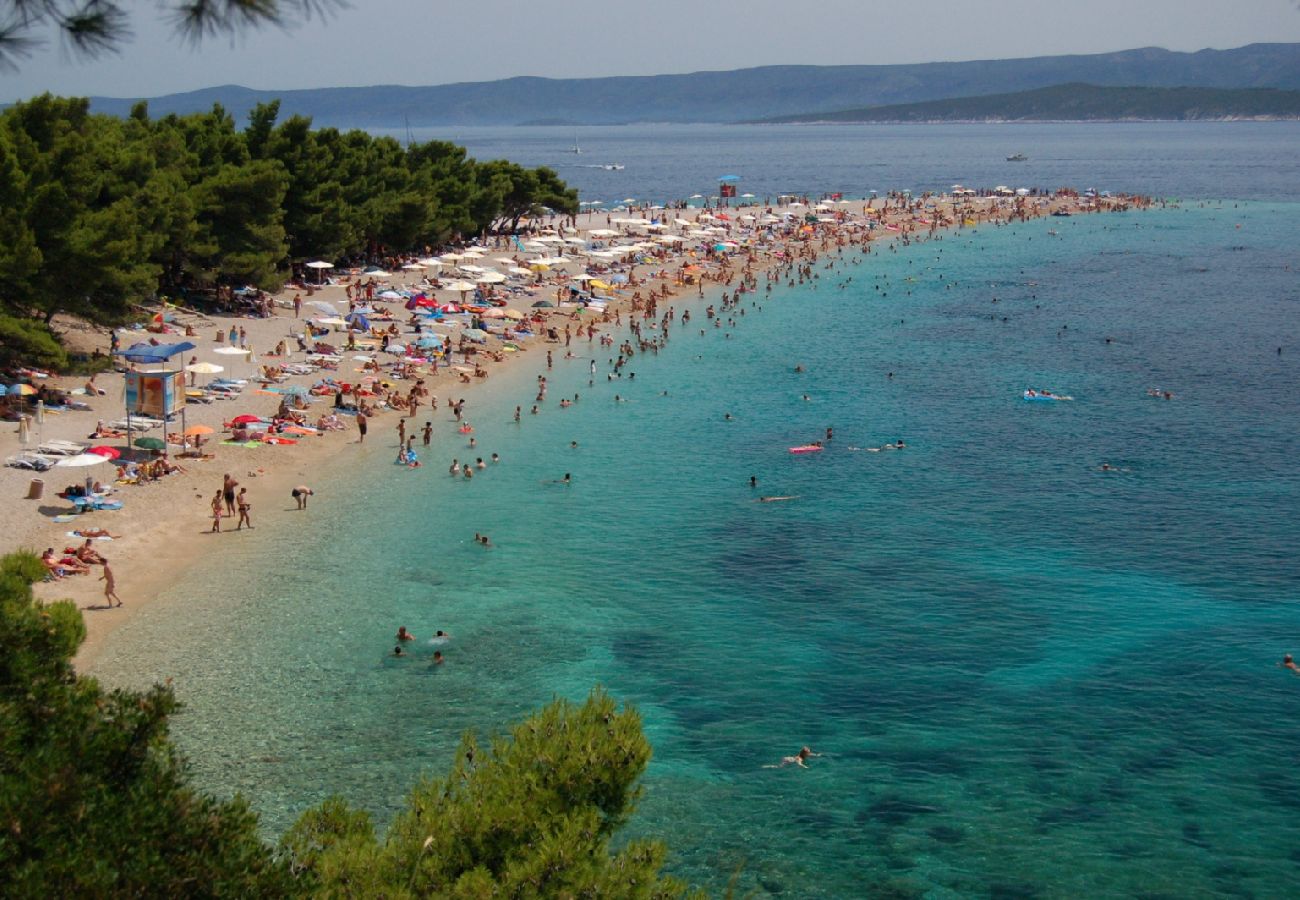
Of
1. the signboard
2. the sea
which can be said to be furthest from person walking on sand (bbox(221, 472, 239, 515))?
the signboard

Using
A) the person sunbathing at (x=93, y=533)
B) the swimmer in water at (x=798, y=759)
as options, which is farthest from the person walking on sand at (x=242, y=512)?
the swimmer in water at (x=798, y=759)

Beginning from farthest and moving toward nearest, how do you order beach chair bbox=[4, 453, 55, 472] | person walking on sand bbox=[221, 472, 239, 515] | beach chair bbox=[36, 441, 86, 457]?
beach chair bbox=[36, 441, 86, 457], beach chair bbox=[4, 453, 55, 472], person walking on sand bbox=[221, 472, 239, 515]

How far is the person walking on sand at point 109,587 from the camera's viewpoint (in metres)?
22.4

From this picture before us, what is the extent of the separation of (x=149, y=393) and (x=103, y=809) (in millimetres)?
24217

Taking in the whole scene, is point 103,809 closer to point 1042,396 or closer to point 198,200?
point 1042,396

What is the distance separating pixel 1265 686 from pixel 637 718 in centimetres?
1547

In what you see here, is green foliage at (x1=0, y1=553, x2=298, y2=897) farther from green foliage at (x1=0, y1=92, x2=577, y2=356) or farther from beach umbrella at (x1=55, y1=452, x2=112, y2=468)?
green foliage at (x1=0, y1=92, x2=577, y2=356)

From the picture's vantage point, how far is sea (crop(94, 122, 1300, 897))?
56.0ft

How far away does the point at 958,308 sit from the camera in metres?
63.7

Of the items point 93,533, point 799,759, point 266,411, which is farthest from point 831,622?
point 266,411

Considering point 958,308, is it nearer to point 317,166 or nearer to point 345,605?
point 317,166

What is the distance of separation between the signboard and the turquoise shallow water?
4741 mm

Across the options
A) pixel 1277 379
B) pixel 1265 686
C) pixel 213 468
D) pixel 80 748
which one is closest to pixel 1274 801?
pixel 1265 686

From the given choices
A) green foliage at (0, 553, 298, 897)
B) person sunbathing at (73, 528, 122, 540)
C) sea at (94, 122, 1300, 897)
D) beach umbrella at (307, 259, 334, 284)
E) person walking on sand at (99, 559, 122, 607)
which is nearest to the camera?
green foliage at (0, 553, 298, 897)
